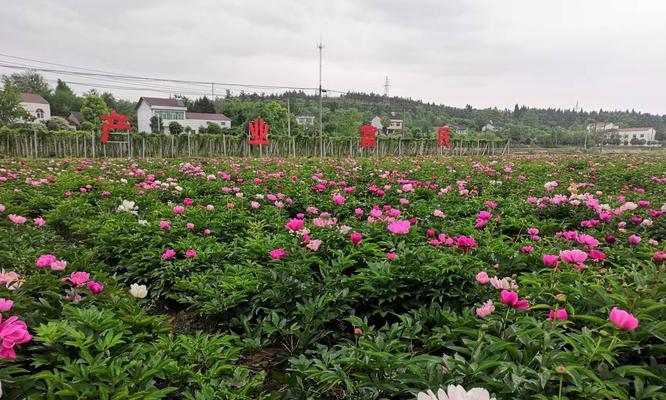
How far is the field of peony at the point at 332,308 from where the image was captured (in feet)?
3.52

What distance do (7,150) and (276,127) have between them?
101 ft

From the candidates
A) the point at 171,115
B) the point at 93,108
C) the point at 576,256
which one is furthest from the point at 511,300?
the point at 171,115

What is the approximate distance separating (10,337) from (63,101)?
6972 centimetres

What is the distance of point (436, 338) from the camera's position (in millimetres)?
1403

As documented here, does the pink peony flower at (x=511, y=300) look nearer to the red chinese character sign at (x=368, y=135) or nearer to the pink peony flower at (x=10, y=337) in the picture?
the pink peony flower at (x=10, y=337)

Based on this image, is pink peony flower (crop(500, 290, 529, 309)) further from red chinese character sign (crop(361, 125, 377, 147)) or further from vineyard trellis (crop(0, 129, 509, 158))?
vineyard trellis (crop(0, 129, 509, 158))

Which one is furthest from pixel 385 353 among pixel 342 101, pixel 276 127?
pixel 342 101

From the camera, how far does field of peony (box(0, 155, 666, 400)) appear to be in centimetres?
107

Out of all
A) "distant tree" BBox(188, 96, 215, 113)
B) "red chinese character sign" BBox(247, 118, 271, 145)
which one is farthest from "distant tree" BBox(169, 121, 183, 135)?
"distant tree" BBox(188, 96, 215, 113)

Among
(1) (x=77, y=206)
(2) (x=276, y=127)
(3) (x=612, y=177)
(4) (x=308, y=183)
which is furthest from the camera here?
(2) (x=276, y=127)

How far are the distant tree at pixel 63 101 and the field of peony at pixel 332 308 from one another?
211 feet

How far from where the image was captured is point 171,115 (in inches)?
2077

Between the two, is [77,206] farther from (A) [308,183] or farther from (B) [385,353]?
(B) [385,353]

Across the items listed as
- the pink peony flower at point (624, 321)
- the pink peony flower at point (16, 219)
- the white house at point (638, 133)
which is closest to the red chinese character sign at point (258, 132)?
the pink peony flower at point (16, 219)
